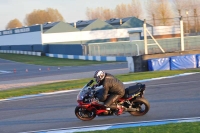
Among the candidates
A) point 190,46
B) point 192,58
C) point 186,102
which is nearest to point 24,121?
point 186,102

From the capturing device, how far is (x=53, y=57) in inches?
2363

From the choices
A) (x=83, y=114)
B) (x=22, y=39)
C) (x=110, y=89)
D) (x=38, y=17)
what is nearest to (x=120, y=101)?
(x=110, y=89)

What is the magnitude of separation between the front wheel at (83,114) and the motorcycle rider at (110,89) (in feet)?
1.89

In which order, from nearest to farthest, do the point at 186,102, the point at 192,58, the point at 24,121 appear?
the point at 24,121 < the point at 186,102 < the point at 192,58

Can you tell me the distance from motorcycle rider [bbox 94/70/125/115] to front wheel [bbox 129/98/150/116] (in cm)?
36

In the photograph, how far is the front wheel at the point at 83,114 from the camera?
11531mm

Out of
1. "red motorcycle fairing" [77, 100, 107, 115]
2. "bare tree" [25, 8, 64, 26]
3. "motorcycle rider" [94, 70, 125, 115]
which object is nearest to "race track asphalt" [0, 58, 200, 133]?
"red motorcycle fairing" [77, 100, 107, 115]

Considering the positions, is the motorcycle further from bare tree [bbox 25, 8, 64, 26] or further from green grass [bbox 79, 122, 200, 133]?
bare tree [bbox 25, 8, 64, 26]

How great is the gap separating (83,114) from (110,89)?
1.08 metres

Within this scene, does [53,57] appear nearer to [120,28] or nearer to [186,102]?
[120,28]

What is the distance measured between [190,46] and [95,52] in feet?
39.1

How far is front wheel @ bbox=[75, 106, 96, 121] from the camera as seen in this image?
1153 cm

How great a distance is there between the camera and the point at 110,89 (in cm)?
1113

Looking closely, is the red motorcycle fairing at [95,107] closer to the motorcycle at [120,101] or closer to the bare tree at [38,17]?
the motorcycle at [120,101]
